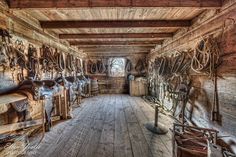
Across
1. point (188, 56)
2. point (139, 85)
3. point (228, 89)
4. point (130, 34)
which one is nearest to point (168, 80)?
point (188, 56)

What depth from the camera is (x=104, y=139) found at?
308cm

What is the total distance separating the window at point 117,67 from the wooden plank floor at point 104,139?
5.16 m

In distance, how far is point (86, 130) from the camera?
3.56m

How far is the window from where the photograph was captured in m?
9.54

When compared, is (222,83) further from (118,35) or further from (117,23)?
(118,35)

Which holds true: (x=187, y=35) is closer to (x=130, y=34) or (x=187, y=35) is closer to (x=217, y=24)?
(x=217, y=24)

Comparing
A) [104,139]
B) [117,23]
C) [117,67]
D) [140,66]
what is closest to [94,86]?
[117,67]

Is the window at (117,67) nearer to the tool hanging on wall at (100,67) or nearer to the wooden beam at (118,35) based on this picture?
the tool hanging on wall at (100,67)

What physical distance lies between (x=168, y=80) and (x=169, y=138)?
2300 millimetres

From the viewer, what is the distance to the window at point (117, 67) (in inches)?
376

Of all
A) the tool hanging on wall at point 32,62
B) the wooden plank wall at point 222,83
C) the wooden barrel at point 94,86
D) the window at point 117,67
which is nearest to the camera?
the wooden plank wall at point 222,83

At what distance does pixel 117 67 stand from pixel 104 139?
673 centimetres

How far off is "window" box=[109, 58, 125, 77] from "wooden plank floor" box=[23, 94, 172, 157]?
516cm

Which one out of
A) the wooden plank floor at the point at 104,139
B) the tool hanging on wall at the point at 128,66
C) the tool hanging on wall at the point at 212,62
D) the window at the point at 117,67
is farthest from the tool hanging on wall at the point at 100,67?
the tool hanging on wall at the point at 212,62
